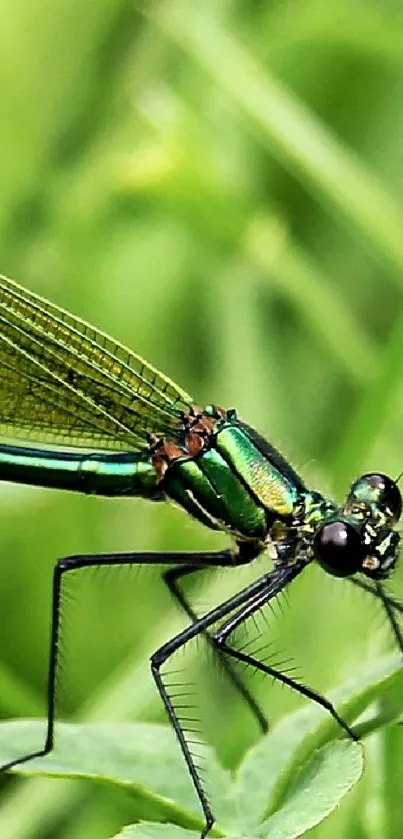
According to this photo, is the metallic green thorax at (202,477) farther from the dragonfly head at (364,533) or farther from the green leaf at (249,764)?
the green leaf at (249,764)

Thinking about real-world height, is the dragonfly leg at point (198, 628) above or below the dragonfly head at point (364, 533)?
A: below

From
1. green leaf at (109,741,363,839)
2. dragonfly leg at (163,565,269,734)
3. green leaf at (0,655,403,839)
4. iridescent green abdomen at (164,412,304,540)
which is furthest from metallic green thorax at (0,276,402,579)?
green leaf at (109,741,363,839)

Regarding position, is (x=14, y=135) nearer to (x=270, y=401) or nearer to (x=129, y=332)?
(x=129, y=332)

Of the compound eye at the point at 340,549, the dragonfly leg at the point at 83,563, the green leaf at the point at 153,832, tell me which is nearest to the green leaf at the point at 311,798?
the green leaf at the point at 153,832

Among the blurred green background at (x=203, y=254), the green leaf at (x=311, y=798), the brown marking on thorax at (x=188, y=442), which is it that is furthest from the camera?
the blurred green background at (x=203, y=254)

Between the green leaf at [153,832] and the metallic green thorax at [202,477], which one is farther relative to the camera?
the metallic green thorax at [202,477]

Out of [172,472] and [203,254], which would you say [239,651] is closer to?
[172,472]

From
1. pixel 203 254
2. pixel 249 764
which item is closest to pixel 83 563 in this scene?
pixel 249 764

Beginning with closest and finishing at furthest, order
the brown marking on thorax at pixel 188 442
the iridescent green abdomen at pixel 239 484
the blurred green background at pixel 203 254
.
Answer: the iridescent green abdomen at pixel 239 484, the brown marking on thorax at pixel 188 442, the blurred green background at pixel 203 254

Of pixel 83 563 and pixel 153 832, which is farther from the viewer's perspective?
pixel 83 563
